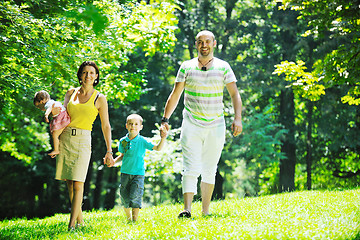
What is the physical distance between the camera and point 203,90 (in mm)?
5555

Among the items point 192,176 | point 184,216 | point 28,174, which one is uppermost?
point 192,176

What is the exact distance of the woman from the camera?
17.4ft

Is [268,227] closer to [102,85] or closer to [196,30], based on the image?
[102,85]

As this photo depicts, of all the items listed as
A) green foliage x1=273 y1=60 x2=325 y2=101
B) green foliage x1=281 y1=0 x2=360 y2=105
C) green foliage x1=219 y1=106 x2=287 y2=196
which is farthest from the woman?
green foliage x1=219 y1=106 x2=287 y2=196

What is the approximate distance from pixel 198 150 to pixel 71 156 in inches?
65.4

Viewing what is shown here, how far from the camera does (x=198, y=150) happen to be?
5605 mm

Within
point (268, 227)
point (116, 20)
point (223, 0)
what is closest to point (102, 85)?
point (116, 20)

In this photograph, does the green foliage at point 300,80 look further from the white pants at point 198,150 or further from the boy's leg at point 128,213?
the boy's leg at point 128,213

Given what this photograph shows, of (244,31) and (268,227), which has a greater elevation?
(244,31)

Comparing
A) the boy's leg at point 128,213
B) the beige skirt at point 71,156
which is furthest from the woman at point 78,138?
the boy's leg at point 128,213

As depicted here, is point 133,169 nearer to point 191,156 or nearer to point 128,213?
point 128,213

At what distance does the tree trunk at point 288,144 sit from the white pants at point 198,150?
50.8 ft

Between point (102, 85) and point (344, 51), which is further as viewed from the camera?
point (102, 85)

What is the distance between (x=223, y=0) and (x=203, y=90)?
19.4 metres
